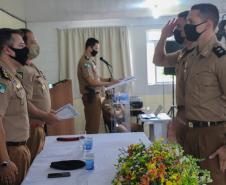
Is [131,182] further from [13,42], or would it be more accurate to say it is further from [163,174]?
[13,42]

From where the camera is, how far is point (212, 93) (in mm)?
2301

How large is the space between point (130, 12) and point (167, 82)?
60.9 inches

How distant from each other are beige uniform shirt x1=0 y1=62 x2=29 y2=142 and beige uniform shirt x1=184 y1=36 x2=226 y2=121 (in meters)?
1.13

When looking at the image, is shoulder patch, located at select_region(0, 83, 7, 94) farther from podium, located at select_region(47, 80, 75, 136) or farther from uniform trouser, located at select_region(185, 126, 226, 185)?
podium, located at select_region(47, 80, 75, 136)

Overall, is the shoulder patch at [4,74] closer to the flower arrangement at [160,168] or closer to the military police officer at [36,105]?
the military police officer at [36,105]

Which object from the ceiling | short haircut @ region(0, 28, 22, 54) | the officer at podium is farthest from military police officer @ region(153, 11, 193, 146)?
the ceiling

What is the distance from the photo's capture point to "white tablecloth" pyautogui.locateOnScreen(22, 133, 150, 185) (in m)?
1.81

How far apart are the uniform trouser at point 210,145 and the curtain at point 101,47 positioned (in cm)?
444

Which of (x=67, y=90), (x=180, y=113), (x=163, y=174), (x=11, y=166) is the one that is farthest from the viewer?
(x=67, y=90)

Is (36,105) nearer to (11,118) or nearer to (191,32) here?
(11,118)

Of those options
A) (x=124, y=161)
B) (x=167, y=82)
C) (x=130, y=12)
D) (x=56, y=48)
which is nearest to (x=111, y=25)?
→ (x=130, y=12)

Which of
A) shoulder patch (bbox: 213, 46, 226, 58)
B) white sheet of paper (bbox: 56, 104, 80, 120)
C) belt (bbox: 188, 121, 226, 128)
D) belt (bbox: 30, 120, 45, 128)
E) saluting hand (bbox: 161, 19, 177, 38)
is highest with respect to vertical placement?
saluting hand (bbox: 161, 19, 177, 38)

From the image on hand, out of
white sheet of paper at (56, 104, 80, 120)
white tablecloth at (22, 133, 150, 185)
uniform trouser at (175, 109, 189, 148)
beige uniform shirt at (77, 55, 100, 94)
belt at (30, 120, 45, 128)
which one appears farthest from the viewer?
beige uniform shirt at (77, 55, 100, 94)

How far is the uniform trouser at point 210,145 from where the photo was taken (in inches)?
90.6
